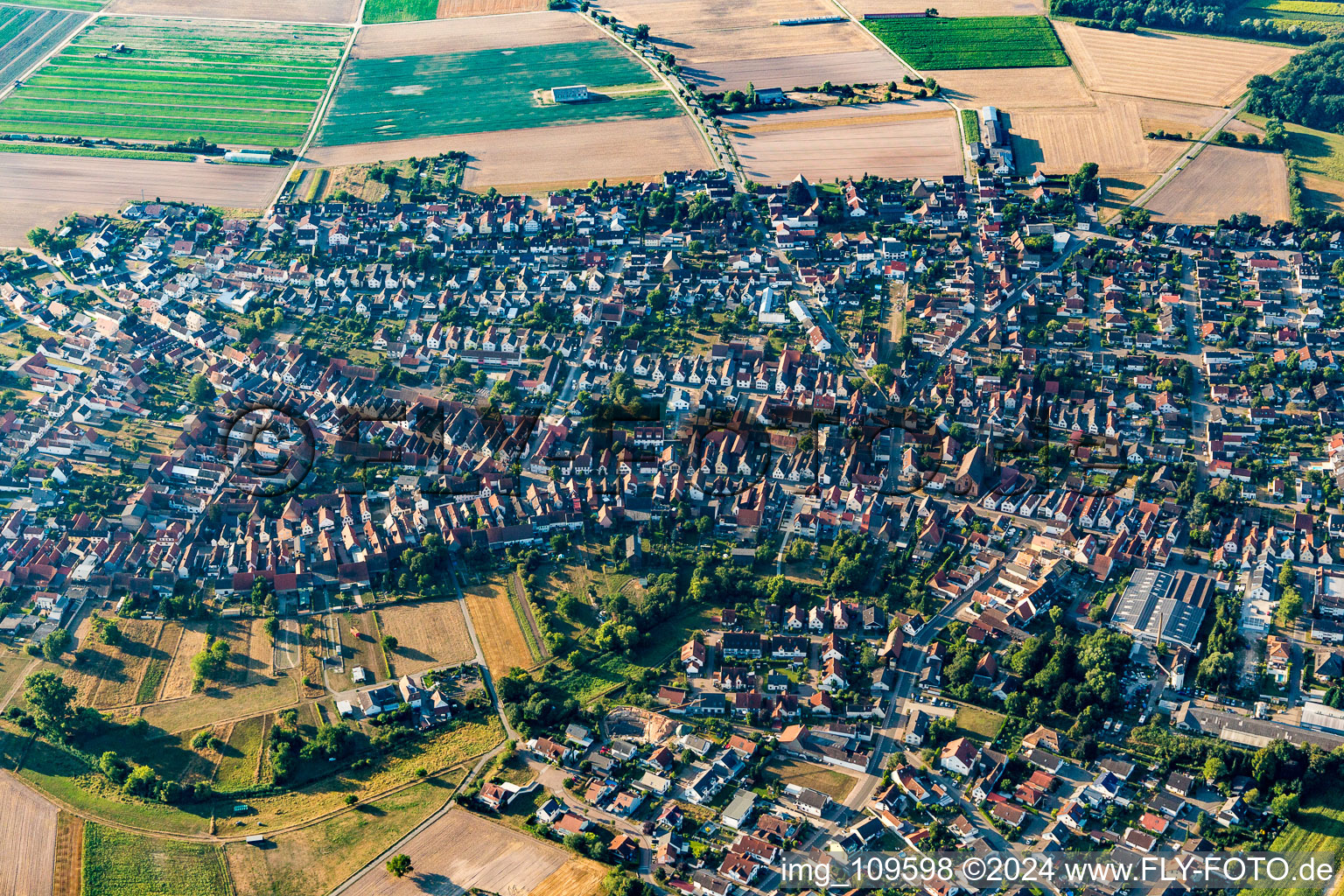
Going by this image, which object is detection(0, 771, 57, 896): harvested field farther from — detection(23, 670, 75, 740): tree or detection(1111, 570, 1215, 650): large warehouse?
detection(1111, 570, 1215, 650): large warehouse

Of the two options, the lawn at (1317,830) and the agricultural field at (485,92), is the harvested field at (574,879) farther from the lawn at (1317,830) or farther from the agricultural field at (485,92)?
the agricultural field at (485,92)

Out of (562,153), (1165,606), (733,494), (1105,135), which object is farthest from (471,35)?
(1165,606)

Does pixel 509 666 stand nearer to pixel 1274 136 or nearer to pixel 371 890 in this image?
pixel 371 890

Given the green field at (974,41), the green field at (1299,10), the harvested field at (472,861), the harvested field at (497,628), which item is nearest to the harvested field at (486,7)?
the green field at (974,41)

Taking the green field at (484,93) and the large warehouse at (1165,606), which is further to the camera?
the green field at (484,93)

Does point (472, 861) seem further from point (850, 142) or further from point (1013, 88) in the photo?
point (1013, 88)

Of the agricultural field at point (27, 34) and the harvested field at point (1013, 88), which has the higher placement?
the agricultural field at point (27, 34)

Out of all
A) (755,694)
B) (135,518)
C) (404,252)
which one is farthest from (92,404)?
(755,694)

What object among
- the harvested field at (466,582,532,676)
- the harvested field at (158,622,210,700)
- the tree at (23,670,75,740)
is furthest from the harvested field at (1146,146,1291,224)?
the tree at (23,670,75,740)
